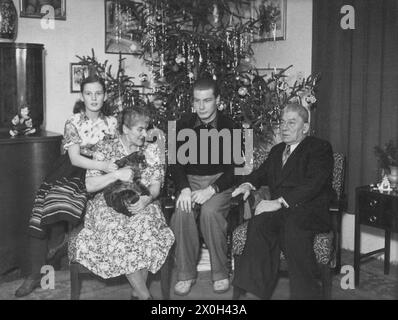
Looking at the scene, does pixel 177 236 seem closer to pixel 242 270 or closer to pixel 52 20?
pixel 242 270

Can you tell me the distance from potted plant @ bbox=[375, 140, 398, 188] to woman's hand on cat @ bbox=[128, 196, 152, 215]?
1.74 meters

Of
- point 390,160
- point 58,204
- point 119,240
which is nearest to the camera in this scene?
point 119,240

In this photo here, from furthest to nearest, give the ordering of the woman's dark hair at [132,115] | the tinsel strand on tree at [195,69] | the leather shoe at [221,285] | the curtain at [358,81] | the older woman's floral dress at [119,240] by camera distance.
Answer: the tinsel strand on tree at [195,69], the curtain at [358,81], the leather shoe at [221,285], the woman's dark hair at [132,115], the older woman's floral dress at [119,240]

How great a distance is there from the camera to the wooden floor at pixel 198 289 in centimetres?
349

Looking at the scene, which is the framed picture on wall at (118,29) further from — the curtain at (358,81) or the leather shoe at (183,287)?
the leather shoe at (183,287)

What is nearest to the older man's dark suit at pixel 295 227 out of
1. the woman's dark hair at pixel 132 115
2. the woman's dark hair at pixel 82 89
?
the woman's dark hair at pixel 132 115

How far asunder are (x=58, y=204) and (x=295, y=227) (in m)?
1.58

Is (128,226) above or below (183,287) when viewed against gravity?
above

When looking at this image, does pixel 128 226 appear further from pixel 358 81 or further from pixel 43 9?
pixel 43 9

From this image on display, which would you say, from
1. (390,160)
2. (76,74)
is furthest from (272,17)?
(76,74)

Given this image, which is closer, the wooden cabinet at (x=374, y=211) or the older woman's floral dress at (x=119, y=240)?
the older woman's floral dress at (x=119, y=240)

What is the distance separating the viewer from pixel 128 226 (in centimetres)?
312

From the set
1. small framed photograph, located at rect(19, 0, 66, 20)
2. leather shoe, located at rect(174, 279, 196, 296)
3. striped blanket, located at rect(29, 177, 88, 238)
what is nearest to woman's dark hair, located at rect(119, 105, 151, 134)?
striped blanket, located at rect(29, 177, 88, 238)
